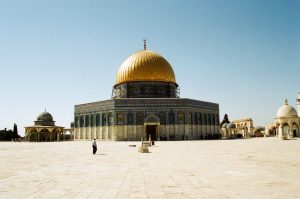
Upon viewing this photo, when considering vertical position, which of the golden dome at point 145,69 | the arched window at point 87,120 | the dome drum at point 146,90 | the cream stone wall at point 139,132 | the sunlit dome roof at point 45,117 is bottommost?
the cream stone wall at point 139,132

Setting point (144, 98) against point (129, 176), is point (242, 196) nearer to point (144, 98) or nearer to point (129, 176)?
point (129, 176)

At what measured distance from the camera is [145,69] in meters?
49.7

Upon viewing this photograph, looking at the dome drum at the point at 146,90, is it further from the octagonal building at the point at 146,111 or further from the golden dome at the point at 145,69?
the golden dome at the point at 145,69

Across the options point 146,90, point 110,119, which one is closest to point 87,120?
point 110,119

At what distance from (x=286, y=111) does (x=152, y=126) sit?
2729 cm

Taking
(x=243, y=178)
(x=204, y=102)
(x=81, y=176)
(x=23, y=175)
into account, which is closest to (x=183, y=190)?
(x=243, y=178)

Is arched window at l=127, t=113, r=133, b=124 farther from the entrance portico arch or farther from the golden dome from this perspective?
the golden dome

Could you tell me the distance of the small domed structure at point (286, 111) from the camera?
56.0m

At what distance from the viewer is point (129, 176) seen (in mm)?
9461

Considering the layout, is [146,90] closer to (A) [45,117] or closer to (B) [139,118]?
(B) [139,118]

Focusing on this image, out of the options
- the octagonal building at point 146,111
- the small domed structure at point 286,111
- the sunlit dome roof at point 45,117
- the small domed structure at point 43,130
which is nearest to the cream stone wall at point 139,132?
the octagonal building at point 146,111

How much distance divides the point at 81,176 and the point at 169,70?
43.5 metres

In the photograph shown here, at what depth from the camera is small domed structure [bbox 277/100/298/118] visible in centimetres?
5603

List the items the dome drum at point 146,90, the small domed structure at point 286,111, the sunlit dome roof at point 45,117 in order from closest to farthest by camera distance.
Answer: the dome drum at point 146,90
the small domed structure at point 286,111
the sunlit dome roof at point 45,117
